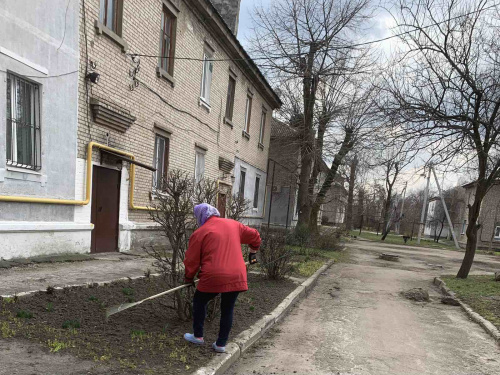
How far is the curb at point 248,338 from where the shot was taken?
3.15 metres

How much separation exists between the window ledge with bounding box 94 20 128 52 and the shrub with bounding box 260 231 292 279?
5259mm

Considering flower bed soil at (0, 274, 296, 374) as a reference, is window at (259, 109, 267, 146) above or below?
above

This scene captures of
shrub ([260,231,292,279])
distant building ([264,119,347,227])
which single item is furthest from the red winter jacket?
distant building ([264,119,347,227])

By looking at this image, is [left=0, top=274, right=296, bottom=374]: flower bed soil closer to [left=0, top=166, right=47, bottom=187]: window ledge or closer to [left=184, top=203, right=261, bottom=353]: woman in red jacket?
[left=184, top=203, right=261, bottom=353]: woman in red jacket

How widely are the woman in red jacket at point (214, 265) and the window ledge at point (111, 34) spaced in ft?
18.8

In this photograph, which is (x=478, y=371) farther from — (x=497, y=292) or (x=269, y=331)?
(x=497, y=292)

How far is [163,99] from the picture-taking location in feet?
32.6

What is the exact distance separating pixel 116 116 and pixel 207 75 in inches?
211

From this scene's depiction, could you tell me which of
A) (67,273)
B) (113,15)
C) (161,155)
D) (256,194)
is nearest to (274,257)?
(67,273)

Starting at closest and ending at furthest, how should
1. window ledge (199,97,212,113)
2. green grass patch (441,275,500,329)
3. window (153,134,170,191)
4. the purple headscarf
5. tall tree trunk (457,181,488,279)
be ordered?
the purple headscarf, green grass patch (441,275,500,329), tall tree trunk (457,181,488,279), window (153,134,170,191), window ledge (199,97,212,113)

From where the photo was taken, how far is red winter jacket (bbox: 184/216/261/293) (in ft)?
10.7

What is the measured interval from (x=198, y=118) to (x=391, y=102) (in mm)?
6057

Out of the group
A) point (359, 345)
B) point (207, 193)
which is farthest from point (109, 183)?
point (359, 345)

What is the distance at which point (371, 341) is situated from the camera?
14.9 feet
